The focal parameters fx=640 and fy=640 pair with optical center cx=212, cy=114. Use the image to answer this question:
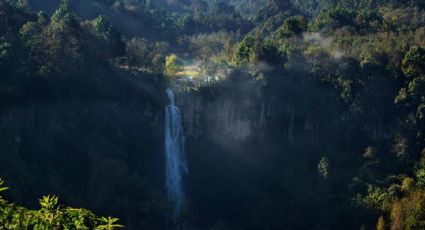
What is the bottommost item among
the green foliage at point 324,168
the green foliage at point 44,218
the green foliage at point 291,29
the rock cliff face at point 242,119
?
the green foliage at point 324,168

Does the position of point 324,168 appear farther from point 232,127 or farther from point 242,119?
point 232,127

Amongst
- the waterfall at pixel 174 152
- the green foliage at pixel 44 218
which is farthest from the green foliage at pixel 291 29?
the green foliage at pixel 44 218

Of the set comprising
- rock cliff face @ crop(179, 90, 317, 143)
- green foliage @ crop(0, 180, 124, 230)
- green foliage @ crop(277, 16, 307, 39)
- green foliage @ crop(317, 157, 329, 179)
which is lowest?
green foliage @ crop(317, 157, 329, 179)

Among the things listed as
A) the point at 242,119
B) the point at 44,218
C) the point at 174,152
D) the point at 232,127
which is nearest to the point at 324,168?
the point at 242,119

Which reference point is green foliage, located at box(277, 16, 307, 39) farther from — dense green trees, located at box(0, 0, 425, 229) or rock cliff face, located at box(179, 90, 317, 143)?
rock cliff face, located at box(179, 90, 317, 143)

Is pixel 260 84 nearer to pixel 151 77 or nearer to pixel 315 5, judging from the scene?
pixel 151 77

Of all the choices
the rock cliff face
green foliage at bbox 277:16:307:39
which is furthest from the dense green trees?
green foliage at bbox 277:16:307:39

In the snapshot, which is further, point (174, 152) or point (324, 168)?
point (174, 152)

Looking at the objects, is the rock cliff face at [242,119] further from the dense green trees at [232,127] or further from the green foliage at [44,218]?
the green foliage at [44,218]

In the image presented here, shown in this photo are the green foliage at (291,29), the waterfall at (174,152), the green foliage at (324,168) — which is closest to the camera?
the green foliage at (324,168)
